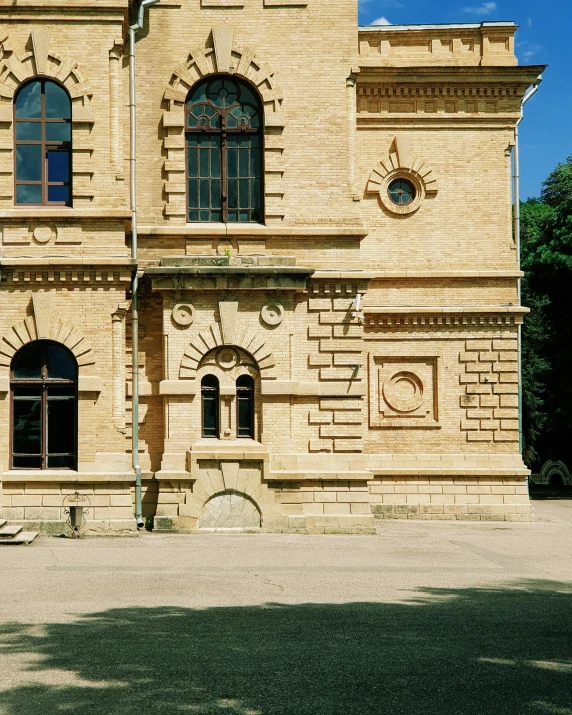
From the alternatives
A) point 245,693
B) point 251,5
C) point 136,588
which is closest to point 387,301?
point 251,5

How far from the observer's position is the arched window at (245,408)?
20.6m

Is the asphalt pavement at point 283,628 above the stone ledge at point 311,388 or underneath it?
underneath

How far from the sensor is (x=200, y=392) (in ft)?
67.4

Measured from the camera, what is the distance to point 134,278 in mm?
20406

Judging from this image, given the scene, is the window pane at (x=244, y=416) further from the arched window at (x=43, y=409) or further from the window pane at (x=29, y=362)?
the window pane at (x=29, y=362)

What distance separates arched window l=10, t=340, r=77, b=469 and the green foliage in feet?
63.8

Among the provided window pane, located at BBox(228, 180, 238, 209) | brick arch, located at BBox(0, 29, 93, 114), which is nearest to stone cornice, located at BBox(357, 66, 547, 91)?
window pane, located at BBox(228, 180, 238, 209)

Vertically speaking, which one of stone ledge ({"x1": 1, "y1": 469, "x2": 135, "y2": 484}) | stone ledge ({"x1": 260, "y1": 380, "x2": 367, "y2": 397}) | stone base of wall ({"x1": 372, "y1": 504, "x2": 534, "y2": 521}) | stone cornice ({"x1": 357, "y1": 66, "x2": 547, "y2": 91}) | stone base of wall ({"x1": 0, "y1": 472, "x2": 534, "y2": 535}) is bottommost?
stone base of wall ({"x1": 372, "y1": 504, "x2": 534, "y2": 521})

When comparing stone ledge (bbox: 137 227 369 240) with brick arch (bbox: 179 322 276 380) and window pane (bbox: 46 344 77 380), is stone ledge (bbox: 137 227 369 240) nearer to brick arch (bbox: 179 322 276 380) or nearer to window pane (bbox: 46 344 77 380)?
brick arch (bbox: 179 322 276 380)

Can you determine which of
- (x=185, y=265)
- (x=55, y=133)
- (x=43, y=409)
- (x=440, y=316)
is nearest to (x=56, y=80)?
(x=55, y=133)

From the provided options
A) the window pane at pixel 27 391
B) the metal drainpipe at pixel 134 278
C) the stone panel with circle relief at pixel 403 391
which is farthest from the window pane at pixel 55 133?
the stone panel with circle relief at pixel 403 391

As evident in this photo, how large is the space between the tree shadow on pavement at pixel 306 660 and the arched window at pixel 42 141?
35.9 ft

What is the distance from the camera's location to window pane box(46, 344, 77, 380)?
2002 cm

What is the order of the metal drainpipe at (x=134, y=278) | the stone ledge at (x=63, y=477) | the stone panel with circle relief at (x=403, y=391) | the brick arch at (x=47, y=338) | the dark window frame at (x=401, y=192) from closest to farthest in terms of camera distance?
1. the stone ledge at (x=63, y=477)
2. the brick arch at (x=47, y=338)
3. the metal drainpipe at (x=134, y=278)
4. the stone panel with circle relief at (x=403, y=391)
5. the dark window frame at (x=401, y=192)
